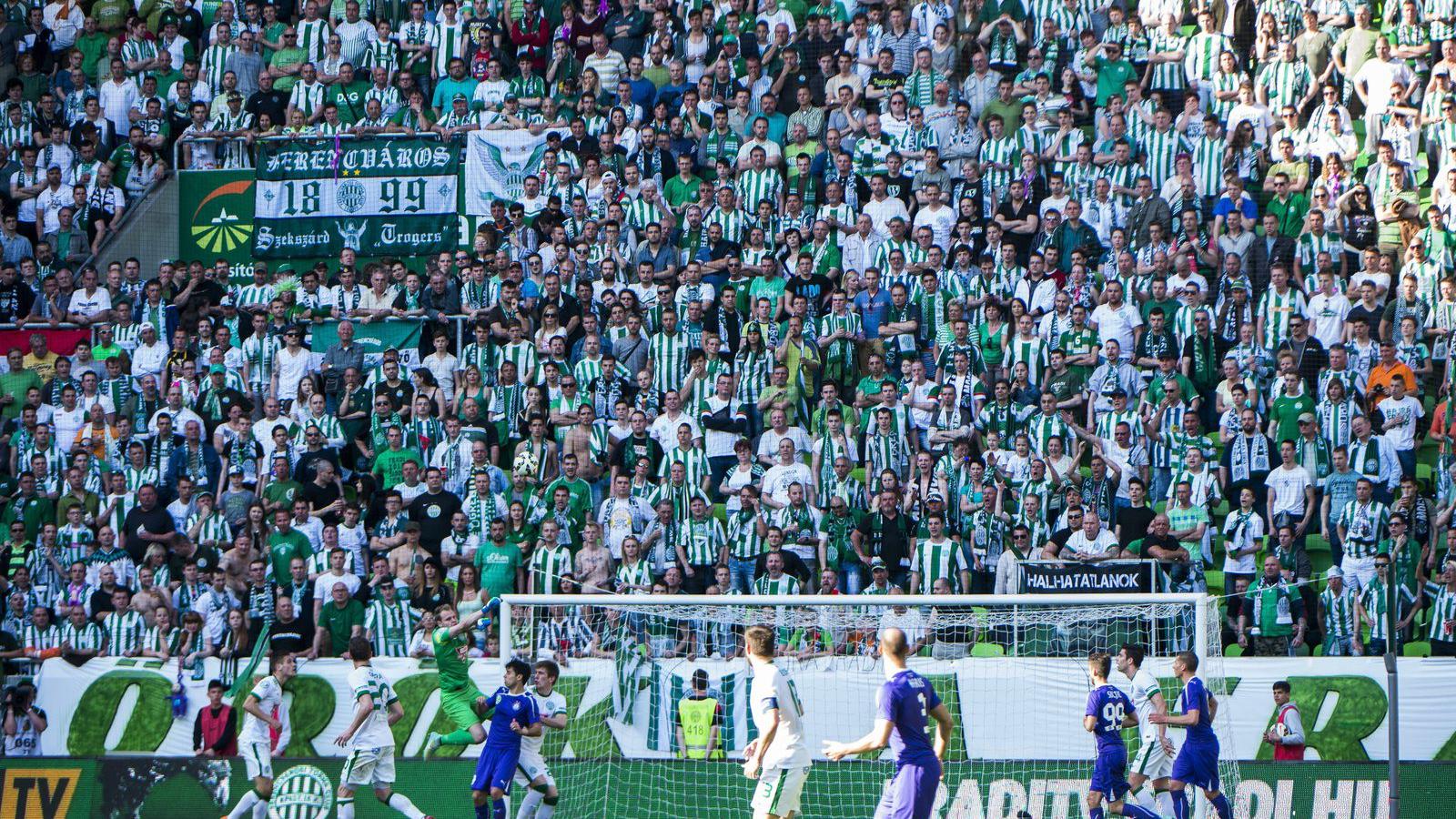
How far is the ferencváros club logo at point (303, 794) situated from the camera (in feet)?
59.9

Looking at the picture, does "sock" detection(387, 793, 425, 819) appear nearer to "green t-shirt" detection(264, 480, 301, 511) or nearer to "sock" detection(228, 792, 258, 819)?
"sock" detection(228, 792, 258, 819)

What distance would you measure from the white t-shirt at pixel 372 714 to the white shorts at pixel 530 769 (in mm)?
1417

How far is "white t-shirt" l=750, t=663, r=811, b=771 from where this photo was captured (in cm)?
1326

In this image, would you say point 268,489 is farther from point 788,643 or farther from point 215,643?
point 788,643

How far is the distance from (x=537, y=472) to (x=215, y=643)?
12.7 feet

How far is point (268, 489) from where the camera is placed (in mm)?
22609

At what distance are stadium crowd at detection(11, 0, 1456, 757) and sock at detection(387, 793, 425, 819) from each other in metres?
2.56

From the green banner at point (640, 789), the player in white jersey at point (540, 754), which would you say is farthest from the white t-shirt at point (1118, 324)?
the player in white jersey at point (540, 754)

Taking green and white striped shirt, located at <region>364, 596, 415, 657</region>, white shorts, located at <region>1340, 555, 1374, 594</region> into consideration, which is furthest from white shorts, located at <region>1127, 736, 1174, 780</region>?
green and white striped shirt, located at <region>364, 596, 415, 657</region>

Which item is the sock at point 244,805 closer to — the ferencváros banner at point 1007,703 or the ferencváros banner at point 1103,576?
the ferencváros banner at point 1007,703

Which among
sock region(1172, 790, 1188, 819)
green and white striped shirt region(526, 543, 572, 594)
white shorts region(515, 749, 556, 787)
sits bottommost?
sock region(1172, 790, 1188, 819)

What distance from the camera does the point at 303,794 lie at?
18297 millimetres

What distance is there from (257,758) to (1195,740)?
8043mm

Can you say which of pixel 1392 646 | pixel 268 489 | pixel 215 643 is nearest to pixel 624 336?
pixel 268 489
